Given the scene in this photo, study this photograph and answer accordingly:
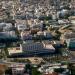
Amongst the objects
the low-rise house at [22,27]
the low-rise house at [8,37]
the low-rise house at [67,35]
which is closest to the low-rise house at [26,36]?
the low-rise house at [8,37]

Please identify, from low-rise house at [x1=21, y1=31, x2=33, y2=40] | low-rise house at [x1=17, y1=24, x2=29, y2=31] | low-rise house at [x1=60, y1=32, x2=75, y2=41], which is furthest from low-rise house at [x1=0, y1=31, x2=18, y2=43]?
low-rise house at [x1=60, y1=32, x2=75, y2=41]

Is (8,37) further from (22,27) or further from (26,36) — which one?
(22,27)

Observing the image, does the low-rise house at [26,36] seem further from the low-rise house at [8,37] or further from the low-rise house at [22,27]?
the low-rise house at [22,27]

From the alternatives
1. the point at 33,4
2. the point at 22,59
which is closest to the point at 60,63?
the point at 22,59

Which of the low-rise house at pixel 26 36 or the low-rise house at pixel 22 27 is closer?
the low-rise house at pixel 26 36

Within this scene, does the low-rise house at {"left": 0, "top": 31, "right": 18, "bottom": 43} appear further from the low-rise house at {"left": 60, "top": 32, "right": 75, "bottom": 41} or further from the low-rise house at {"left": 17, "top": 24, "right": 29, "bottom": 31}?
the low-rise house at {"left": 60, "top": 32, "right": 75, "bottom": 41}

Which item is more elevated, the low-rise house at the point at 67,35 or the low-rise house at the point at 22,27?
the low-rise house at the point at 22,27

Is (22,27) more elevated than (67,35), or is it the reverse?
(22,27)

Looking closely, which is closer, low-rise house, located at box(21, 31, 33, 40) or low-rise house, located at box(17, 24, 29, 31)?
low-rise house, located at box(21, 31, 33, 40)

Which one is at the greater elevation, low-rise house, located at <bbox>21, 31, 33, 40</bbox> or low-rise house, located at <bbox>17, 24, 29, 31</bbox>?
low-rise house, located at <bbox>17, 24, 29, 31</bbox>

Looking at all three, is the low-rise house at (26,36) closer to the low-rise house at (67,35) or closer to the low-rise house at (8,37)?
the low-rise house at (8,37)

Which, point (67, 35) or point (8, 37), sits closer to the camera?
point (8, 37)

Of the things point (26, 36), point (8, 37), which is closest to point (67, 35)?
point (26, 36)
